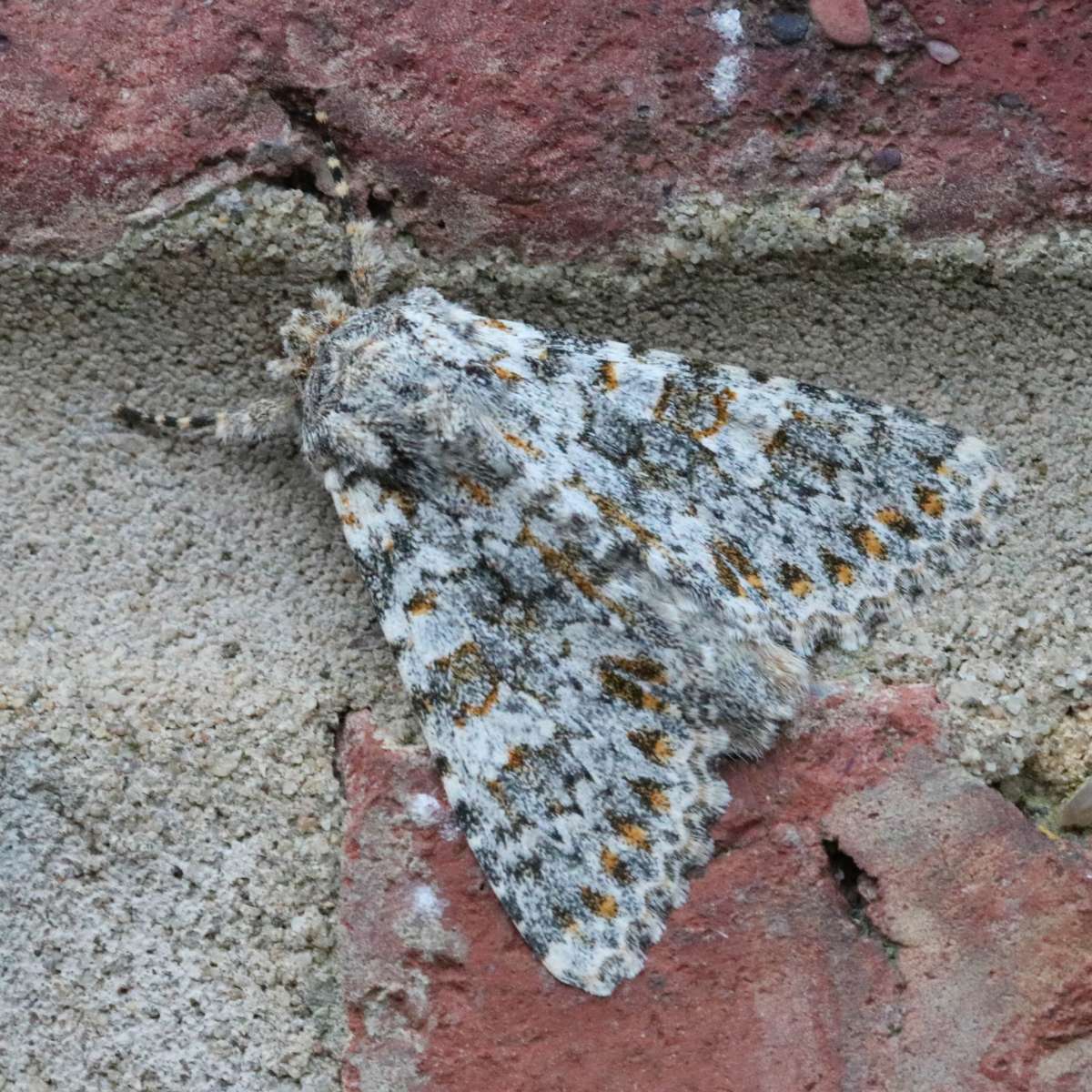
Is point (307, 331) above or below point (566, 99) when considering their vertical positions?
below

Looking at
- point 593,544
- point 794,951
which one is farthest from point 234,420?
point 794,951

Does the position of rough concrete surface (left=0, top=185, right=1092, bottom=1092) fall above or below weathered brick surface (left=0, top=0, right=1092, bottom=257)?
below

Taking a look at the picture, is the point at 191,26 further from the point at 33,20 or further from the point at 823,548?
the point at 823,548

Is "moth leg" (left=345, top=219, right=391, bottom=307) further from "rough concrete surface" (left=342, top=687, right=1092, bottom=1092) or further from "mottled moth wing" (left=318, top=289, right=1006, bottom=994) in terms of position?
"rough concrete surface" (left=342, top=687, right=1092, bottom=1092)

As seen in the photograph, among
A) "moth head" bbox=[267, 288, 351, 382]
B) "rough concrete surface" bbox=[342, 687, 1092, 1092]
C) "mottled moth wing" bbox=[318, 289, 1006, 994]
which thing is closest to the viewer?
"rough concrete surface" bbox=[342, 687, 1092, 1092]

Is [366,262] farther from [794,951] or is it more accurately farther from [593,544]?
[794,951]

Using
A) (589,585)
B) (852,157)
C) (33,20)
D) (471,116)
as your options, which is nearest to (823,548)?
(589,585)

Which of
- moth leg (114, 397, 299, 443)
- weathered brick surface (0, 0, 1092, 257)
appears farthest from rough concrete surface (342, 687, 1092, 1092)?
weathered brick surface (0, 0, 1092, 257)
